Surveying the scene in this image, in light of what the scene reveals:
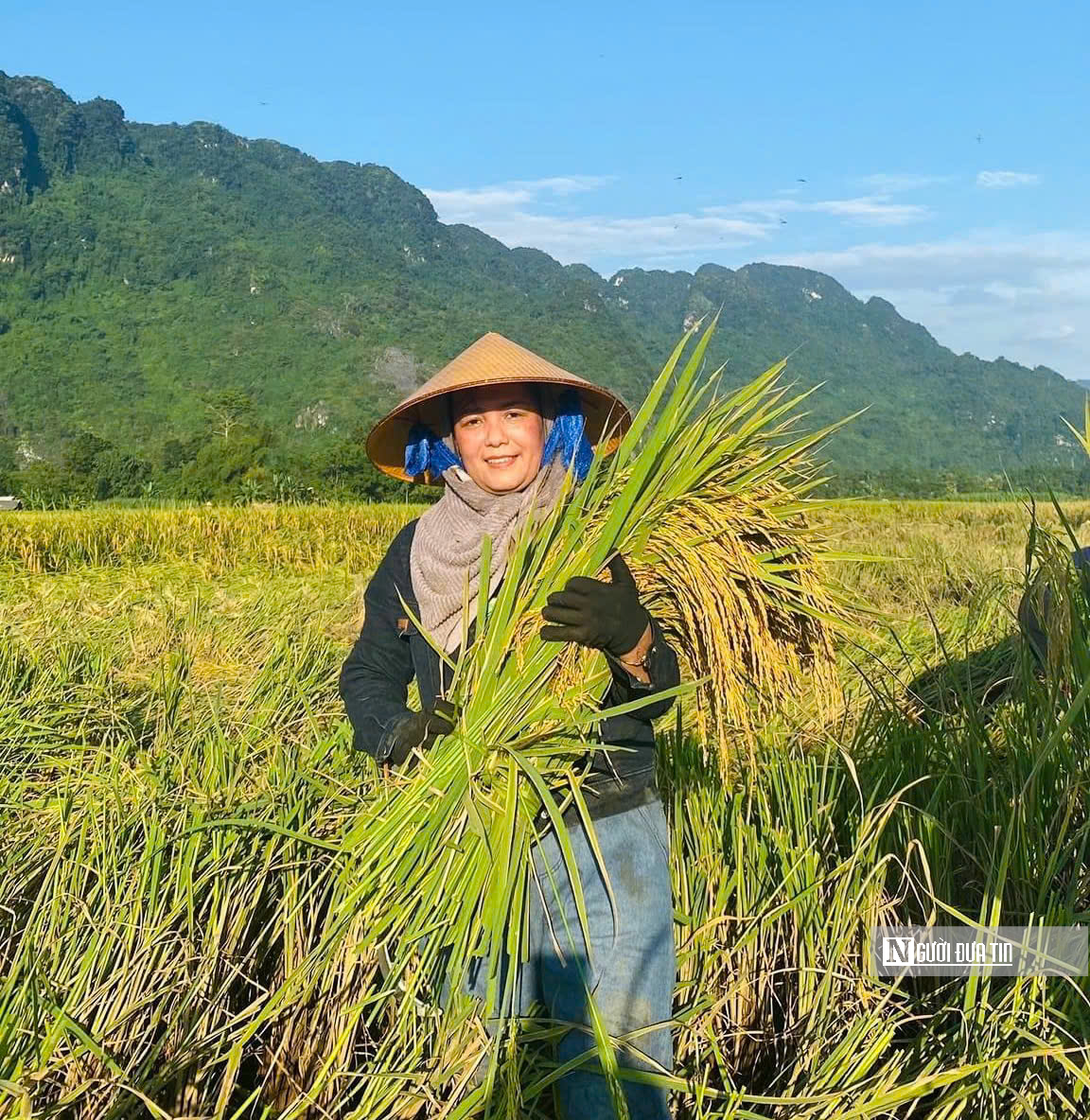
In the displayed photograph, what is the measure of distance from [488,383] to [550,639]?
622 mm

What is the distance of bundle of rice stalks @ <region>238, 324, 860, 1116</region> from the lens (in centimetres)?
148

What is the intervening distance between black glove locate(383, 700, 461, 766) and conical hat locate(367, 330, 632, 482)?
471 mm

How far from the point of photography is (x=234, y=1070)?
1.70 metres

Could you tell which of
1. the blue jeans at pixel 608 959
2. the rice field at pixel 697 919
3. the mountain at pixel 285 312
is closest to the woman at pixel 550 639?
the blue jeans at pixel 608 959

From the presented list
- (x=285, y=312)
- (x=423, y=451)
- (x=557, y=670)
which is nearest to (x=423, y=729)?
(x=557, y=670)

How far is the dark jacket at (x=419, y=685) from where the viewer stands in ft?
5.14

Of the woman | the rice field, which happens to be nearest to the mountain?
the rice field

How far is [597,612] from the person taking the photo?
142 centimetres

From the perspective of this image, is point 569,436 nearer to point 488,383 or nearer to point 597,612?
point 488,383

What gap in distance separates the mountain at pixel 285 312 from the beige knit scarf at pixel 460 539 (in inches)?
1508

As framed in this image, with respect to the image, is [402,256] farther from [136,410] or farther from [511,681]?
[511,681]

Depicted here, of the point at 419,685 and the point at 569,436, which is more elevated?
the point at 569,436

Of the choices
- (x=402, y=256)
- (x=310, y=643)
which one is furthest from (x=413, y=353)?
(x=310, y=643)

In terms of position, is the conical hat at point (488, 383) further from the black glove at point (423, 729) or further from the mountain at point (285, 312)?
the mountain at point (285, 312)
